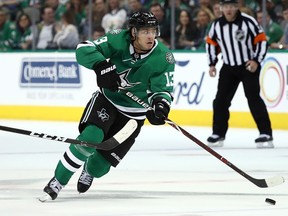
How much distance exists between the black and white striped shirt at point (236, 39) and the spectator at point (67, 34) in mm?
4105

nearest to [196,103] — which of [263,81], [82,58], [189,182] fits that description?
[263,81]

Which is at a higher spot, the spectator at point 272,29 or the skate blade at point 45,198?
the skate blade at point 45,198

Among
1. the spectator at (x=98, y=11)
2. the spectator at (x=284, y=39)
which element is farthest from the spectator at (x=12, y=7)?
the spectator at (x=284, y=39)

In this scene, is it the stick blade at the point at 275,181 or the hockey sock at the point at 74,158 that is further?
the stick blade at the point at 275,181

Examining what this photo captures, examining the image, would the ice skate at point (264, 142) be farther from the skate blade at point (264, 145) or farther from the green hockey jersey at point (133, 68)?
the green hockey jersey at point (133, 68)

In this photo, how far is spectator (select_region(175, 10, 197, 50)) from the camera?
1369cm

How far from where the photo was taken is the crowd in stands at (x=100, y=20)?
510 inches

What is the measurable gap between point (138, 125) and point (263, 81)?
6.23 metres

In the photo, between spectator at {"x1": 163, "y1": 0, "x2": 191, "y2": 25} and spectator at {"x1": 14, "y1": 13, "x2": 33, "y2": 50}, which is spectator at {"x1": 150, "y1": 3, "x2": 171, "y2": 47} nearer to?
spectator at {"x1": 163, "y1": 0, "x2": 191, "y2": 25}

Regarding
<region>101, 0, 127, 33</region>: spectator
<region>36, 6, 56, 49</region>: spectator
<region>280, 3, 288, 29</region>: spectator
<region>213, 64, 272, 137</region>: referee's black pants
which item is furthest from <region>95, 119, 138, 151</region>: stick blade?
<region>36, 6, 56, 49</region>: spectator

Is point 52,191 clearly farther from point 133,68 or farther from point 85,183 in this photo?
point 133,68

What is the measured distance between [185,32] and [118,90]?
287 inches

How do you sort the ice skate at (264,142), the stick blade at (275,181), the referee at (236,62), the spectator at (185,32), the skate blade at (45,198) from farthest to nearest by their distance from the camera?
1. the spectator at (185,32)
2. the referee at (236,62)
3. the ice skate at (264,142)
4. the stick blade at (275,181)
5. the skate blade at (45,198)

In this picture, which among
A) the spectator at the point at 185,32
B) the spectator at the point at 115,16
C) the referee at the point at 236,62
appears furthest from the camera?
the spectator at the point at 115,16
